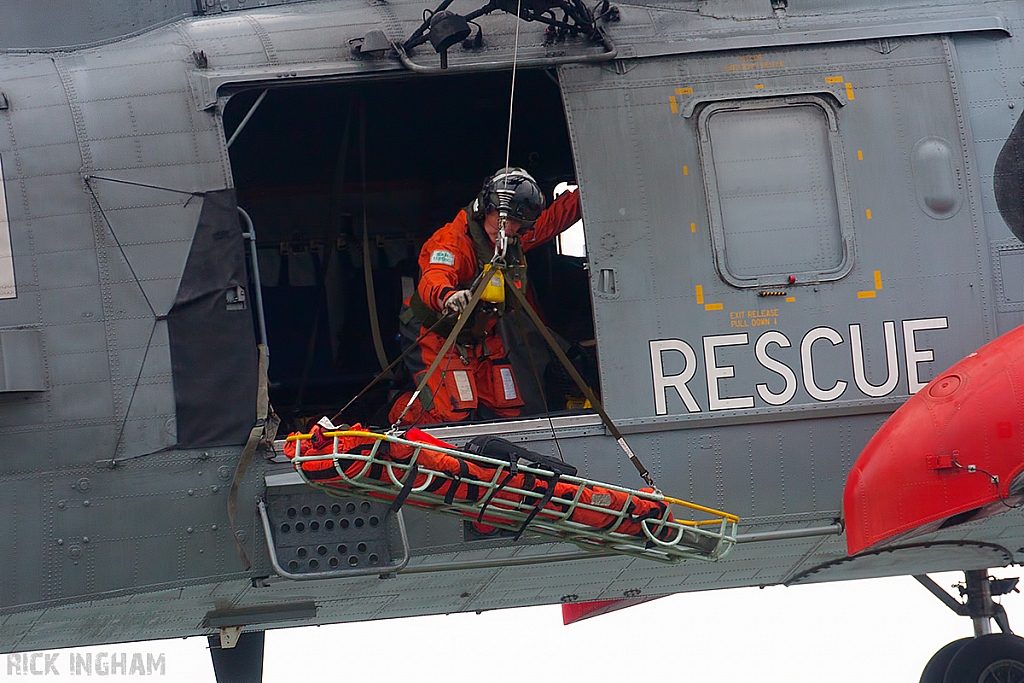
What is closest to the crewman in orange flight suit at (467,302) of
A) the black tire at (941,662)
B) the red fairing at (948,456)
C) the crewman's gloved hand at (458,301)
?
the crewman's gloved hand at (458,301)

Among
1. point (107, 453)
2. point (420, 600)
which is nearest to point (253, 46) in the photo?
point (107, 453)

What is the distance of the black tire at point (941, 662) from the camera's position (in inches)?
264

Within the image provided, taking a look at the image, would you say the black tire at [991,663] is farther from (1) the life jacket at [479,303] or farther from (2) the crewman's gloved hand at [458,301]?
(2) the crewman's gloved hand at [458,301]

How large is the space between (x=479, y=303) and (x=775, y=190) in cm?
145

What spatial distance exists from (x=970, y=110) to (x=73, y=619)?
459 cm

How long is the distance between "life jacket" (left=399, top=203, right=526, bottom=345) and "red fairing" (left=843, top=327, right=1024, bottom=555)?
168 cm

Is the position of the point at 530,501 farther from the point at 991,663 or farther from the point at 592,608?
the point at 991,663

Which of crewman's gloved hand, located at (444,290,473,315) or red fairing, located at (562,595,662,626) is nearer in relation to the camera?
crewman's gloved hand, located at (444,290,473,315)

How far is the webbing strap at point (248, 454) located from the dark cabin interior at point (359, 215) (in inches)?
78.6

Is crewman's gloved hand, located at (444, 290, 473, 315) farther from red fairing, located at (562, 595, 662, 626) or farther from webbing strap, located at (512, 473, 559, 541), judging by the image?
red fairing, located at (562, 595, 662, 626)

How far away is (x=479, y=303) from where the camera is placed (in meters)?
5.12

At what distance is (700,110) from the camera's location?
535cm

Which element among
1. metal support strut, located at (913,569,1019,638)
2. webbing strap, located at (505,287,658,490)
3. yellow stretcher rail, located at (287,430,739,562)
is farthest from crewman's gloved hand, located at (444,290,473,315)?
metal support strut, located at (913,569,1019,638)

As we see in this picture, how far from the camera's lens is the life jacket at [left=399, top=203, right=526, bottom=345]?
5.21 meters
